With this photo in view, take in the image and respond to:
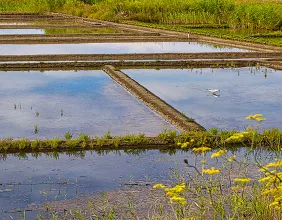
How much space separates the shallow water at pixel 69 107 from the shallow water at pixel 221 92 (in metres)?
0.57

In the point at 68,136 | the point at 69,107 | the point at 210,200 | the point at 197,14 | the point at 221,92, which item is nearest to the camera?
the point at 210,200

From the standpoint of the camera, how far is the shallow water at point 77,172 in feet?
15.8

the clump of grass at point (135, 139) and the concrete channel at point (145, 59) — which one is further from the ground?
the clump of grass at point (135, 139)

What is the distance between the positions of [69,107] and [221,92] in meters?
2.39

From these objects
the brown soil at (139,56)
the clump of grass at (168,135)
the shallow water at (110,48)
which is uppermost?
the clump of grass at (168,135)

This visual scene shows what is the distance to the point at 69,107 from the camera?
825 centimetres

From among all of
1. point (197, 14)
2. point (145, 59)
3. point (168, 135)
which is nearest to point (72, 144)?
point (168, 135)

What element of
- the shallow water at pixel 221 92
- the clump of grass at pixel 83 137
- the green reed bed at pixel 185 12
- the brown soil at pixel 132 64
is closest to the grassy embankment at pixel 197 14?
the green reed bed at pixel 185 12

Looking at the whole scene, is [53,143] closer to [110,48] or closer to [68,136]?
[68,136]

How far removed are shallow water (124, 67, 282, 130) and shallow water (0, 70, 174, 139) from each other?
0.57m

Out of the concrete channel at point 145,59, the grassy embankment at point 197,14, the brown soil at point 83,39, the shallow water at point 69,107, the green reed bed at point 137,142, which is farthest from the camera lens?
the grassy embankment at point 197,14

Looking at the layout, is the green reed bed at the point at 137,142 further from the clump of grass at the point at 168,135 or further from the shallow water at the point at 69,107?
the shallow water at the point at 69,107

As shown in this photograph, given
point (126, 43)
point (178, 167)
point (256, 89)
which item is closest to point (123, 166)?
point (178, 167)

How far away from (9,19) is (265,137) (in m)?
18.7
